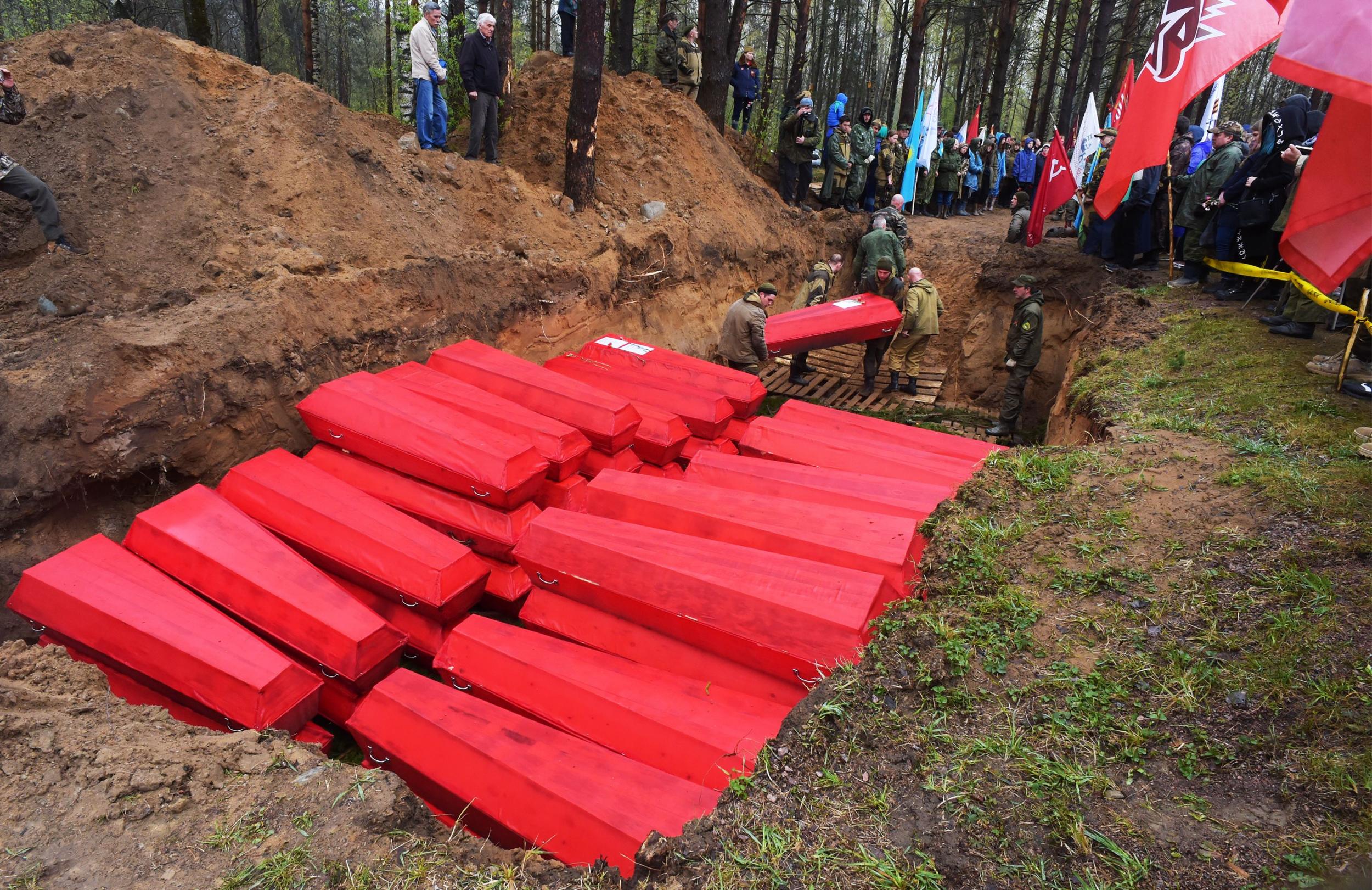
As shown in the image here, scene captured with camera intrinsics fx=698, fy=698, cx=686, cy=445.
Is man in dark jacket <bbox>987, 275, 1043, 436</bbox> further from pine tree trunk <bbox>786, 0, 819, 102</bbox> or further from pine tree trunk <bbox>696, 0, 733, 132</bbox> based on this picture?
pine tree trunk <bbox>786, 0, 819, 102</bbox>

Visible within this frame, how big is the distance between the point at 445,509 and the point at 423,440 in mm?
554

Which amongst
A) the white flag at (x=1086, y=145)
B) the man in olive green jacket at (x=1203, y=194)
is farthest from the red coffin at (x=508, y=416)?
the white flag at (x=1086, y=145)

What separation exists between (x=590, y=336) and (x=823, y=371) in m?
3.63

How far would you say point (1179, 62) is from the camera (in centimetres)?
640

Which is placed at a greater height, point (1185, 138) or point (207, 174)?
point (1185, 138)

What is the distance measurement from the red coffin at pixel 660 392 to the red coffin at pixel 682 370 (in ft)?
0.26

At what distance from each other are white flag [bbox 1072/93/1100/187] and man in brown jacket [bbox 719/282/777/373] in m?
7.98

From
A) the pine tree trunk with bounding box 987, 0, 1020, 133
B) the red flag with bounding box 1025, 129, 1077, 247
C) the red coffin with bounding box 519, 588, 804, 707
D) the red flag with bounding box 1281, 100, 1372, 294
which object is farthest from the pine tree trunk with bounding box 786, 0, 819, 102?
the red coffin with bounding box 519, 588, 804, 707

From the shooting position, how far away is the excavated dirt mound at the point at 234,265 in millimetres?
5125

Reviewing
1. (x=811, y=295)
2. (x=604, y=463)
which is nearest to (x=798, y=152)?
(x=811, y=295)

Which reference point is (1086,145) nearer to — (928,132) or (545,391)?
(928,132)

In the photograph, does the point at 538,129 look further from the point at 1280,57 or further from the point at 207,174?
the point at 1280,57

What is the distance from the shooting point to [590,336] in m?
9.04

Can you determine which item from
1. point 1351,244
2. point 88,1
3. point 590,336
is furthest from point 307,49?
point 88,1
